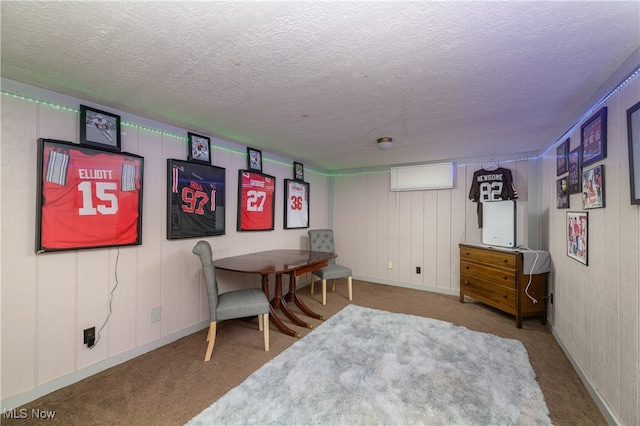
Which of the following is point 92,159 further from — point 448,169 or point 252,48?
point 448,169

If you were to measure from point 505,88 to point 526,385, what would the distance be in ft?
Result: 7.30

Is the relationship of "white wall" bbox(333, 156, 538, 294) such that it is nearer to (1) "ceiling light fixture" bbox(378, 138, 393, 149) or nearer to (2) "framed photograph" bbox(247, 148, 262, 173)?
(1) "ceiling light fixture" bbox(378, 138, 393, 149)

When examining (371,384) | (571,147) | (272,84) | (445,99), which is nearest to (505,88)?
(445,99)

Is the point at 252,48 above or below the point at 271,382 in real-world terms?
above

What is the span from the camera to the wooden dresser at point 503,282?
9.55 ft

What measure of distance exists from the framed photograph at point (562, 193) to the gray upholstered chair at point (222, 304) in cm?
308

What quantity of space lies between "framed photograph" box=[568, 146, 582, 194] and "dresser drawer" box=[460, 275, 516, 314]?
1.35m

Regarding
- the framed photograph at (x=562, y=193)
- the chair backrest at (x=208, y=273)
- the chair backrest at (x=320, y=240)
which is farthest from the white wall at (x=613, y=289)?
the chair backrest at (x=320, y=240)

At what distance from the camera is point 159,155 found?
252 centimetres

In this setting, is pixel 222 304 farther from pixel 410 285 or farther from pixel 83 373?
pixel 410 285

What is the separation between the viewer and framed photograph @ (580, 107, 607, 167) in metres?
1.73

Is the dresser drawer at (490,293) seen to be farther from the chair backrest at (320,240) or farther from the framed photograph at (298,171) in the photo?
the framed photograph at (298,171)

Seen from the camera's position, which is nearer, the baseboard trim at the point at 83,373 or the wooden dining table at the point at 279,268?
the baseboard trim at the point at 83,373

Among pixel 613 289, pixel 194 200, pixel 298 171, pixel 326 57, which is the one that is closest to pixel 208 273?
pixel 194 200
